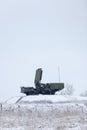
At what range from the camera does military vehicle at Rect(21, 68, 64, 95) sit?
32.6 m

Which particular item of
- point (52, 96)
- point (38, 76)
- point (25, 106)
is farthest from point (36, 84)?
point (25, 106)

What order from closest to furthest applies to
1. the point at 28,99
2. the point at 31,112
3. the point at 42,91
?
the point at 31,112
the point at 28,99
the point at 42,91

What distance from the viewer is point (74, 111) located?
25828 mm

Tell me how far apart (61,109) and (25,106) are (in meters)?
2.90

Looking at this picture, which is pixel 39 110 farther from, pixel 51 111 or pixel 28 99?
pixel 28 99

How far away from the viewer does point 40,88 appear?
1303 inches

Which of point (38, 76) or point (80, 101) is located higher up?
point (38, 76)

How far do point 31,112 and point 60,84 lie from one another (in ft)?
24.1

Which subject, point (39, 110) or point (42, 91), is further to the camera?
point (42, 91)

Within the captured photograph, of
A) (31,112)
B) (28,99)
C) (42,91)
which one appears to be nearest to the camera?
(31,112)

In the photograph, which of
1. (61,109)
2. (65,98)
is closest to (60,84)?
(65,98)

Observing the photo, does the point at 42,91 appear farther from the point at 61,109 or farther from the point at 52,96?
the point at 61,109

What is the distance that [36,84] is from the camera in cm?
3325

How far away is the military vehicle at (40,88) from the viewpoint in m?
32.6
